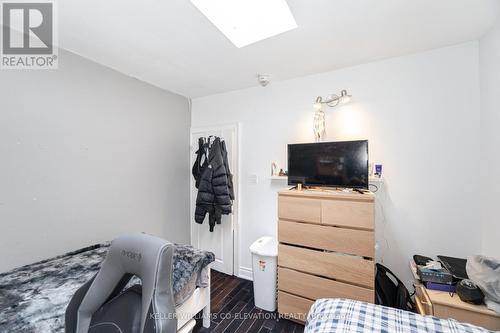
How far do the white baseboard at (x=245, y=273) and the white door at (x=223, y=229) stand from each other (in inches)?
4.8

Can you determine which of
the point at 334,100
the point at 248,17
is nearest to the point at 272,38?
the point at 248,17

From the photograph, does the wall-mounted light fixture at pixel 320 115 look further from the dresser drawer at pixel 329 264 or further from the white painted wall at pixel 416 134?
the dresser drawer at pixel 329 264

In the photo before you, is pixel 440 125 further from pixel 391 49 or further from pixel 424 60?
pixel 391 49

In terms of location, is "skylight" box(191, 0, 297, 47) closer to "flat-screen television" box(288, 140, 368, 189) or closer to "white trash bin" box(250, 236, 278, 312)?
"flat-screen television" box(288, 140, 368, 189)

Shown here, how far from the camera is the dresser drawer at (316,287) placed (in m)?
1.54

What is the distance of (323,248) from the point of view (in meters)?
1.67

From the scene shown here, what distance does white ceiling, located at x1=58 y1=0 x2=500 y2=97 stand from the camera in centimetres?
128

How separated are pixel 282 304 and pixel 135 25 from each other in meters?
2.53

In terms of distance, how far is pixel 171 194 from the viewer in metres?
2.66

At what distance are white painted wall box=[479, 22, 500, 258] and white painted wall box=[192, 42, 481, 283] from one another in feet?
0.19

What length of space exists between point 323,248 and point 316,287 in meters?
0.33

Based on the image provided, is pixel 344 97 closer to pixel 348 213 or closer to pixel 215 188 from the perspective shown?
pixel 348 213
